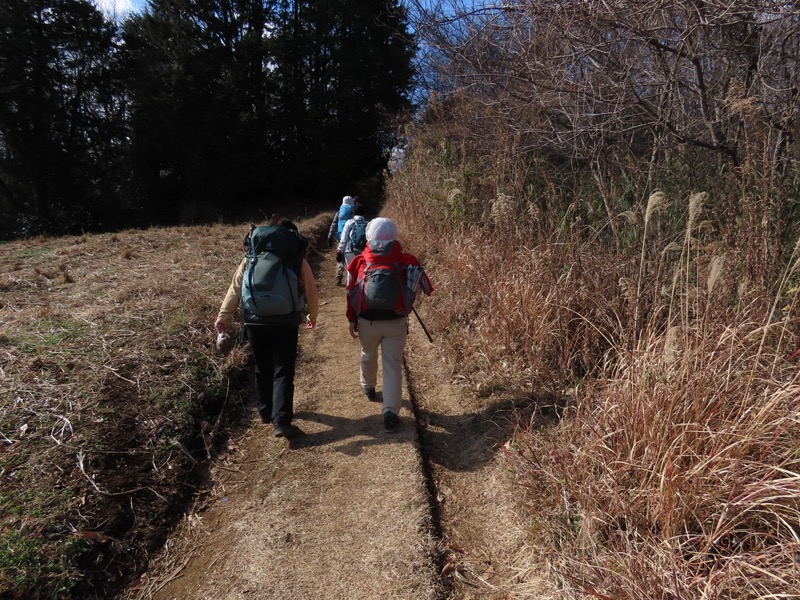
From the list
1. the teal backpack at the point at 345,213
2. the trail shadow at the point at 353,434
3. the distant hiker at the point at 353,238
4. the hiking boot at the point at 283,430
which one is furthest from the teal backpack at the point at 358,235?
the hiking boot at the point at 283,430

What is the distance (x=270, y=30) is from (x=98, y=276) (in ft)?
67.8

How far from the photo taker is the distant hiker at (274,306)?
12.6 feet

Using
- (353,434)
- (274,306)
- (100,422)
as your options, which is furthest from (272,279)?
(100,422)

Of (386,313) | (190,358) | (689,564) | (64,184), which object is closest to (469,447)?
(386,313)

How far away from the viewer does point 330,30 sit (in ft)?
74.5

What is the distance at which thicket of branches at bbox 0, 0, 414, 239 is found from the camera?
2255 cm

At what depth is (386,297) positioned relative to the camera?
3904 millimetres

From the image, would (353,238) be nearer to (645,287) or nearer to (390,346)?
(390,346)

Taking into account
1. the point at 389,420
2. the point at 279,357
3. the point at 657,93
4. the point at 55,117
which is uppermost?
the point at 55,117

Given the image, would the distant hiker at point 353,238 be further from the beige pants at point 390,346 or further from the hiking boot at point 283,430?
the hiking boot at point 283,430

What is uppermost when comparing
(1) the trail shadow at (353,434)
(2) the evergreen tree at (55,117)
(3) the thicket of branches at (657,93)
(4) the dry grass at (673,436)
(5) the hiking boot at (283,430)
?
(2) the evergreen tree at (55,117)

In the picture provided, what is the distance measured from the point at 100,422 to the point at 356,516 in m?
2.02

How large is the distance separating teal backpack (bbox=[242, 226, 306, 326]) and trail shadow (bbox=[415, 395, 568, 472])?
1.52 meters

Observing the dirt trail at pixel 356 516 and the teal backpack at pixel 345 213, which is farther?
the teal backpack at pixel 345 213
